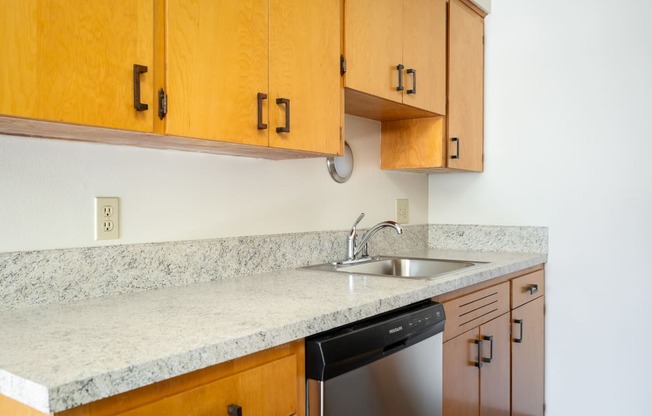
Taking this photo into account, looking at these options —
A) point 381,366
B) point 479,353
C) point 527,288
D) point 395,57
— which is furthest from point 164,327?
point 527,288

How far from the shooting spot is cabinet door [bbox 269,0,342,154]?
4.59 feet

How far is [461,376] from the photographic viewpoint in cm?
169

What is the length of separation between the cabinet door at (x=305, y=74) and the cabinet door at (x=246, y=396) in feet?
2.07

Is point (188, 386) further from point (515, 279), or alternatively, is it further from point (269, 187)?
point (515, 279)

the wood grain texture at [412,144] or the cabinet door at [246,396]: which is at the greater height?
the wood grain texture at [412,144]

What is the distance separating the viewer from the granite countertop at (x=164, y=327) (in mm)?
720

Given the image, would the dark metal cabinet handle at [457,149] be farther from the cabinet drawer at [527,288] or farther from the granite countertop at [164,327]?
the granite countertop at [164,327]

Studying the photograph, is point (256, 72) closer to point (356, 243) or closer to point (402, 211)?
point (356, 243)

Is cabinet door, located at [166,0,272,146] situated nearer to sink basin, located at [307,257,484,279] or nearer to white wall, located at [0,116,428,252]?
white wall, located at [0,116,428,252]

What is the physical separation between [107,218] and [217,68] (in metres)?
0.48

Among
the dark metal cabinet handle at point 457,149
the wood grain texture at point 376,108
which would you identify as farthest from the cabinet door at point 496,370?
the wood grain texture at point 376,108

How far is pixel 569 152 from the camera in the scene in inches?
92.7

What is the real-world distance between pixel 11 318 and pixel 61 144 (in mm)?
421

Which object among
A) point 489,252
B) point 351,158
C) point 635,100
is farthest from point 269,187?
point 635,100
